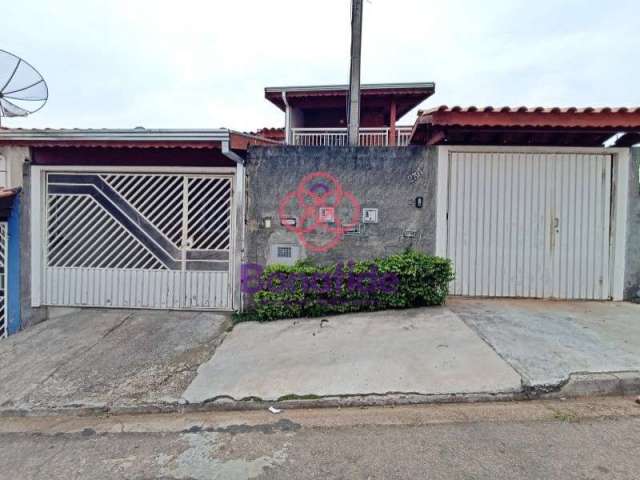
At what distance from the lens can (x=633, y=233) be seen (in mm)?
5133

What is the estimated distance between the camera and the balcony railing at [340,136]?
1161cm

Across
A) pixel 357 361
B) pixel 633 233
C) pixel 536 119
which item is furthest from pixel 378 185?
pixel 633 233

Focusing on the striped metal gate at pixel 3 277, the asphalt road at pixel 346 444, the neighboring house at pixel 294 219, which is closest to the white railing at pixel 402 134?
the neighboring house at pixel 294 219

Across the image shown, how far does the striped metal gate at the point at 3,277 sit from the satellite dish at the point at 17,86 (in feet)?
7.32

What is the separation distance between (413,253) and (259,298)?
229 cm

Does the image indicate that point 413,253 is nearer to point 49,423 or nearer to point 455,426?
point 455,426

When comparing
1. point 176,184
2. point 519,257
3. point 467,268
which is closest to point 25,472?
point 176,184

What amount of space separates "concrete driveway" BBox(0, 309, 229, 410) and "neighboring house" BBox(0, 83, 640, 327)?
1.64 feet

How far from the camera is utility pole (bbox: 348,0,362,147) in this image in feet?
19.4

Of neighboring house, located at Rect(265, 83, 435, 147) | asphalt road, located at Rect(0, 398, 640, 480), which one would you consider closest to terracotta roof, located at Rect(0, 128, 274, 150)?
asphalt road, located at Rect(0, 398, 640, 480)

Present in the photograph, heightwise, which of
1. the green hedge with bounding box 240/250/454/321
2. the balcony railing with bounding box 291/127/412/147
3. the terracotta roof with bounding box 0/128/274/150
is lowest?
the green hedge with bounding box 240/250/454/321

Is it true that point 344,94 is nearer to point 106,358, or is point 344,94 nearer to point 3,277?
point 3,277

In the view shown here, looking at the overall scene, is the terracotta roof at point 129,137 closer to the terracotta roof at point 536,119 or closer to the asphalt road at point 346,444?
the terracotta roof at point 536,119

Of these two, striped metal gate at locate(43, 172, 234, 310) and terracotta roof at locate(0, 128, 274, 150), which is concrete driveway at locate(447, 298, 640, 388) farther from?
terracotta roof at locate(0, 128, 274, 150)
